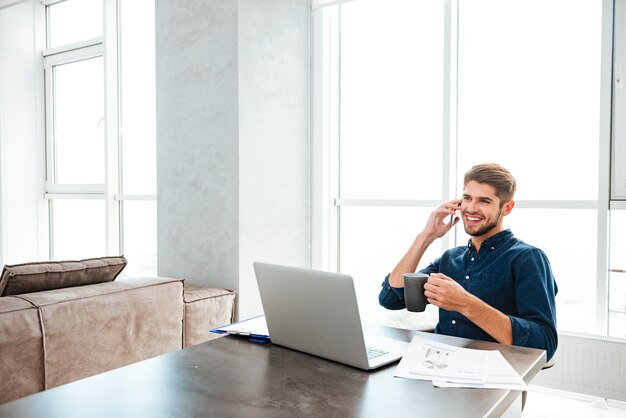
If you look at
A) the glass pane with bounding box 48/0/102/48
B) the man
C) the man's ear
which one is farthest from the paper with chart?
the glass pane with bounding box 48/0/102/48

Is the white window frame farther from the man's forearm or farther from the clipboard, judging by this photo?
the clipboard

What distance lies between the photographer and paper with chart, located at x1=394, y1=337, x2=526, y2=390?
1141 mm

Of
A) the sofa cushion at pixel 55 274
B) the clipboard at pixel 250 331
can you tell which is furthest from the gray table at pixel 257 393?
the sofa cushion at pixel 55 274

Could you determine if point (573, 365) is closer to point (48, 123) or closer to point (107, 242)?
point (107, 242)

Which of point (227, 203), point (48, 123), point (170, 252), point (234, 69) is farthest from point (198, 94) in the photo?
point (48, 123)

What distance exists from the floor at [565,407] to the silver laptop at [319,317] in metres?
1.73

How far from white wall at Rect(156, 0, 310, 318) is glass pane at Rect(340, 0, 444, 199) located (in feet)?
1.09

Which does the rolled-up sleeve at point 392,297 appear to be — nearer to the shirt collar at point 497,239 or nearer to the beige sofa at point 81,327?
the shirt collar at point 497,239

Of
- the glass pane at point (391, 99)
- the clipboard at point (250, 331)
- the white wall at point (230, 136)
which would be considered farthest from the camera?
the glass pane at point (391, 99)

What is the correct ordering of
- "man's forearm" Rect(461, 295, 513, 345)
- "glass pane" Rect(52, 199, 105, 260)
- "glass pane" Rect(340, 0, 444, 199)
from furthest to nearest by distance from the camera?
"glass pane" Rect(52, 199, 105, 260) → "glass pane" Rect(340, 0, 444, 199) → "man's forearm" Rect(461, 295, 513, 345)

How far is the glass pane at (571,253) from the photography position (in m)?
2.93

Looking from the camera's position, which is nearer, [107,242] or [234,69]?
[234,69]

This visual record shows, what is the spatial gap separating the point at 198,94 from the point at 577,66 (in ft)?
7.19

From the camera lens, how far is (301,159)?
12.2ft
